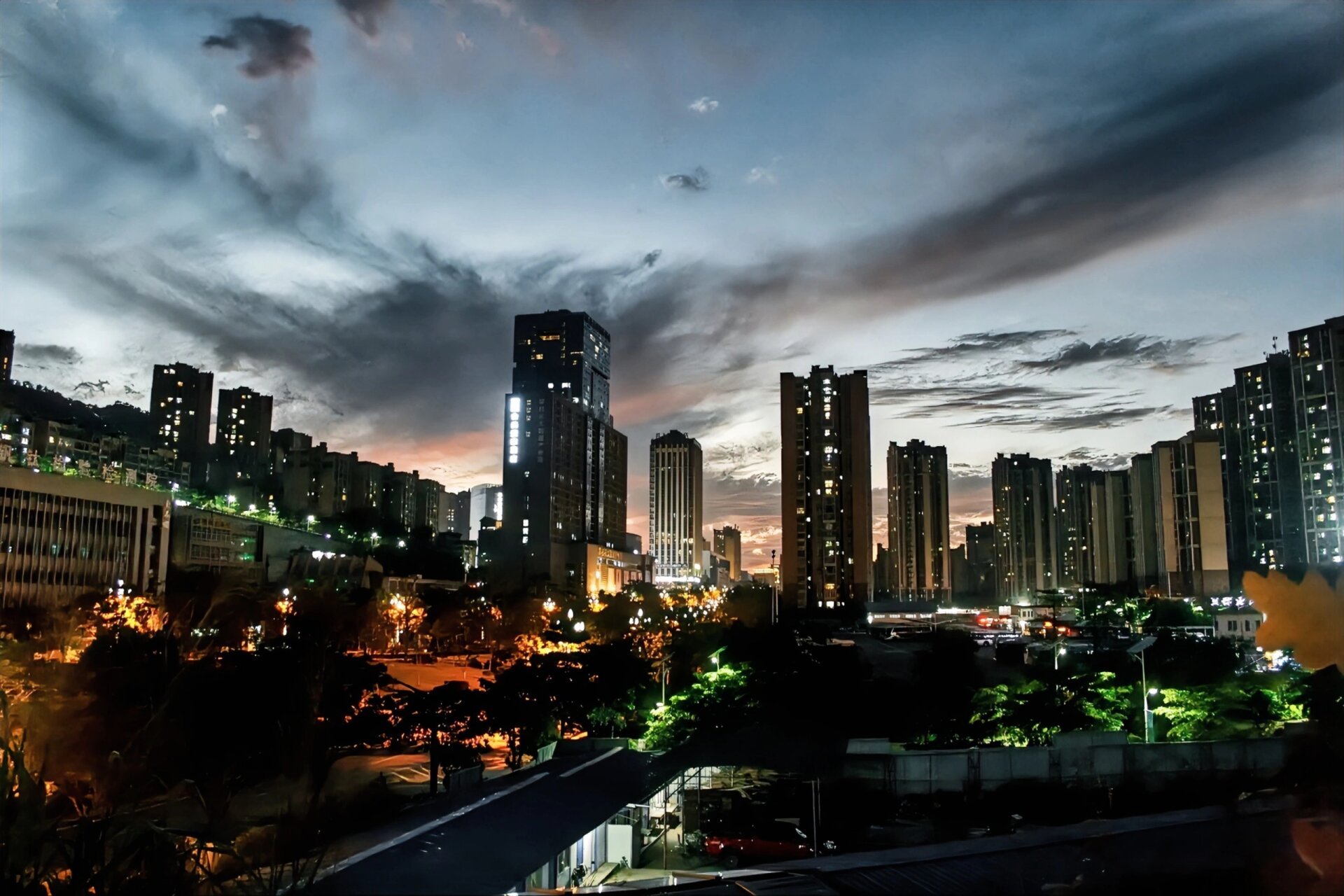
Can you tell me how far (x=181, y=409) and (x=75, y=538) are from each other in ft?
197

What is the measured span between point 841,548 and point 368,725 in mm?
56650

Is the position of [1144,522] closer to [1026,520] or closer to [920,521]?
[1026,520]

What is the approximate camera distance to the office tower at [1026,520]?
86250 mm

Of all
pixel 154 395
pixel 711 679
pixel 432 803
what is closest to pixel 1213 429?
pixel 711 679

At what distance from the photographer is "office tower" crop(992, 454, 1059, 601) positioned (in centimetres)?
8625

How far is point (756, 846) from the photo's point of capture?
448 inches

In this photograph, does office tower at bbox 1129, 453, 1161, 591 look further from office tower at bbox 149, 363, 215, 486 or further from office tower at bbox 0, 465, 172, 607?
office tower at bbox 149, 363, 215, 486

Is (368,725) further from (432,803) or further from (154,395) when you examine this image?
(154,395)

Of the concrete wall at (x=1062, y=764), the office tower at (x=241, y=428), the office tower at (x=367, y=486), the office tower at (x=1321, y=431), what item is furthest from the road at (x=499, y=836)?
the office tower at (x=241, y=428)

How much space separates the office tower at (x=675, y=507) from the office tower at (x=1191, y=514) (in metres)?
75.1

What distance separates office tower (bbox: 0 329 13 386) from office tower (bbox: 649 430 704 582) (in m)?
80.6

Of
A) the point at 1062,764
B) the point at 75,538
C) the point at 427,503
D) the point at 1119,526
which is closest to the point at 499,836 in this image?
the point at 1062,764

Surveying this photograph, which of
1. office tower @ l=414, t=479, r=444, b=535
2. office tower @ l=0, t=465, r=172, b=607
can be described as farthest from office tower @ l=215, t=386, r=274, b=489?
office tower @ l=0, t=465, r=172, b=607

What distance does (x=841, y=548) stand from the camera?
70.9 metres
